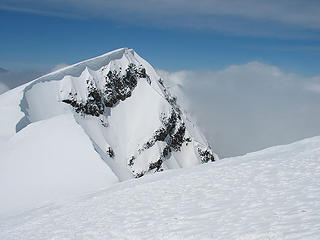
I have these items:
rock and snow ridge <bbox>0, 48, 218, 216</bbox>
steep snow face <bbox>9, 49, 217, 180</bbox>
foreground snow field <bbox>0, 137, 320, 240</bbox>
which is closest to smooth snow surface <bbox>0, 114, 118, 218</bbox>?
rock and snow ridge <bbox>0, 48, 218, 216</bbox>

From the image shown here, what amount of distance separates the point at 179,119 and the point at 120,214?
89.7m

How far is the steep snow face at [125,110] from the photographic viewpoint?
73438 millimetres

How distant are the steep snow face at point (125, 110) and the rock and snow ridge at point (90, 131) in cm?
25

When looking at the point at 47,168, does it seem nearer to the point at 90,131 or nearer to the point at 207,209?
the point at 207,209

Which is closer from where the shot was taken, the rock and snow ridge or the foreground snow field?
the foreground snow field

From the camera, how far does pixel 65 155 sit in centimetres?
3000

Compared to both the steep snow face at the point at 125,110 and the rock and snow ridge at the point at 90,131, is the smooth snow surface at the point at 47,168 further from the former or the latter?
the steep snow face at the point at 125,110

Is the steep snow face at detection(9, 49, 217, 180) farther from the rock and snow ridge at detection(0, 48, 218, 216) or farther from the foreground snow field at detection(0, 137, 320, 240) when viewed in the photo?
the foreground snow field at detection(0, 137, 320, 240)

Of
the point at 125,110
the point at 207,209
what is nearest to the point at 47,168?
the point at 207,209

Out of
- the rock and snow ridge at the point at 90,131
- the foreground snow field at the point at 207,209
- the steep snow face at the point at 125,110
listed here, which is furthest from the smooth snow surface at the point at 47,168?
the steep snow face at the point at 125,110

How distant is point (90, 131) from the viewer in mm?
76500

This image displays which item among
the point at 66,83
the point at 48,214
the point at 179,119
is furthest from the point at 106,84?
the point at 48,214

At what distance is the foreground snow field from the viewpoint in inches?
356

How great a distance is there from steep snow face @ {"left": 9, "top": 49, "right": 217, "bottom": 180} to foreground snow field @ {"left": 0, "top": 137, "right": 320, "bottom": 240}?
171 feet
